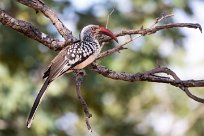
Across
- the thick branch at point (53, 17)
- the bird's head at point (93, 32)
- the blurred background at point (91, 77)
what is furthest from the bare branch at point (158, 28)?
the blurred background at point (91, 77)

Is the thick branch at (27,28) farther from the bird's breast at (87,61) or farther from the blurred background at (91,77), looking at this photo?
the blurred background at (91,77)

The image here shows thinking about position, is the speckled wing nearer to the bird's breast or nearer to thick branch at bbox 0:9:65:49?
the bird's breast

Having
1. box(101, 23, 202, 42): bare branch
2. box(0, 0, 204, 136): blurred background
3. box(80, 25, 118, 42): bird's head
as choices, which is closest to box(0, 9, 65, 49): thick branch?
box(80, 25, 118, 42): bird's head

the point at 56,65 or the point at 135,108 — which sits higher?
the point at 135,108

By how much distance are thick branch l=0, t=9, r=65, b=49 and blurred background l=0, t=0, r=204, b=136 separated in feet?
12.2

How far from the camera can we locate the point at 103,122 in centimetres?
1248

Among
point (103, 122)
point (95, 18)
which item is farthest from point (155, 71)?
point (103, 122)

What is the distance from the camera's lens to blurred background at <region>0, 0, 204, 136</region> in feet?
31.3

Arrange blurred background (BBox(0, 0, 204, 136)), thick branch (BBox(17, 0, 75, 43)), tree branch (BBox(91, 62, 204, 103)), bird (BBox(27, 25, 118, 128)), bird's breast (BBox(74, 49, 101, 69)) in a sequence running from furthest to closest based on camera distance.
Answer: blurred background (BBox(0, 0, 204, 136)) < thick branch (BBox(17, 0, 75, 43)) < bird's breast (BBox(74, 49, 101, 69)) < bird (BBox(27, 25, 118, 128)) < tree branch (BBox(91, 62, 204, 103))

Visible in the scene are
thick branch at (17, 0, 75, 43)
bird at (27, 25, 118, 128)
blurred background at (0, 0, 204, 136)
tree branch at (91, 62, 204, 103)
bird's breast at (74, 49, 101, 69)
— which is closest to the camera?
tree branch at (91, 62, 204, 103)

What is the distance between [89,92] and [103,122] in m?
1.81

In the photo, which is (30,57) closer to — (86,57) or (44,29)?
(44,29)

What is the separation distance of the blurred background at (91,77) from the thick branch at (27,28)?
146 inches

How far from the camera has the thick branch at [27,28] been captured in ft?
12.7
